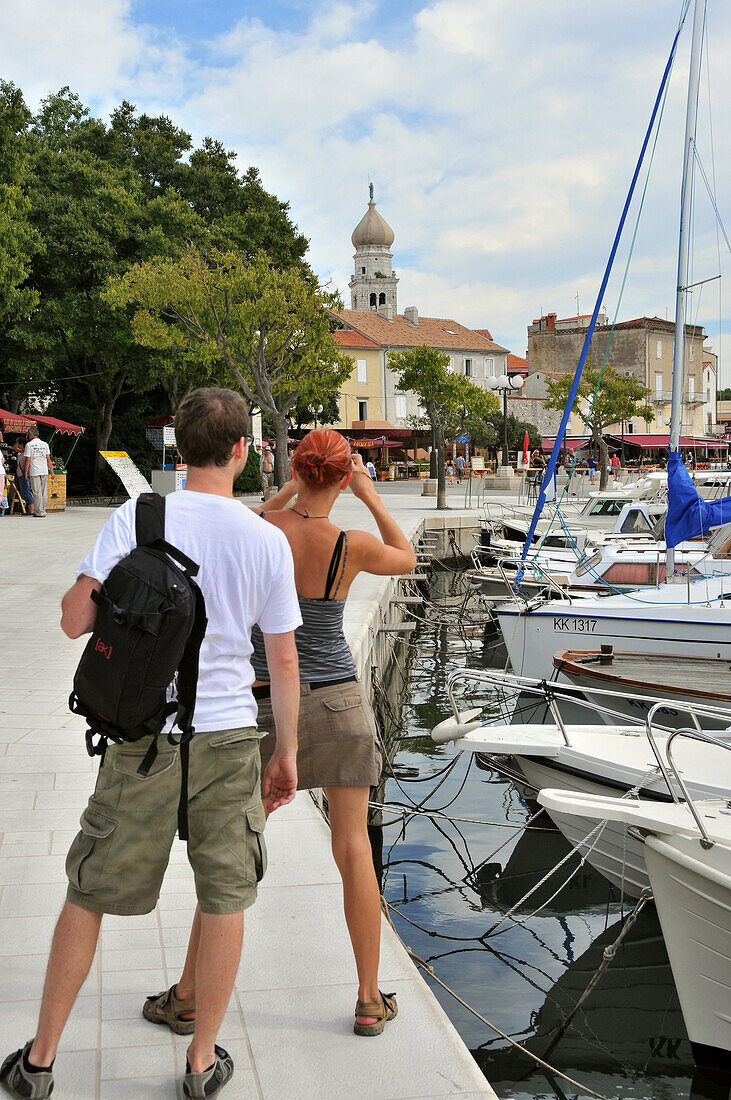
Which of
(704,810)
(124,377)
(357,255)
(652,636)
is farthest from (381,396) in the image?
(704,810)

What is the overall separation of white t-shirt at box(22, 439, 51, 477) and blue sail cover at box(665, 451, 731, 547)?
54.6ft

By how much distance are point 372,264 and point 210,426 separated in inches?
4036

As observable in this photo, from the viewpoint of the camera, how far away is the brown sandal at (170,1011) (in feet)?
9.94

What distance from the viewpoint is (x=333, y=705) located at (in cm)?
319

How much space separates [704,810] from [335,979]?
7.81 ft

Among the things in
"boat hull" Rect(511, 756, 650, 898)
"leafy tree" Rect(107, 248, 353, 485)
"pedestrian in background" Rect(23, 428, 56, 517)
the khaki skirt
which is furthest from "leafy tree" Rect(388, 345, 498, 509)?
the khaki skirt

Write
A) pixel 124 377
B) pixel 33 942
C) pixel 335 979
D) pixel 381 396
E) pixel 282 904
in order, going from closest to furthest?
pixel 335 979 → pixel 33 942 → pixel 282 904 → pixel 124 377 → pixel 381 396

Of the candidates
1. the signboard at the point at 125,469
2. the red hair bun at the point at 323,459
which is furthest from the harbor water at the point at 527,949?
the signboard at the point at 125,469

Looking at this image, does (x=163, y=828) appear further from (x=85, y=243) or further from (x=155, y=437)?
(x=155, y=437)

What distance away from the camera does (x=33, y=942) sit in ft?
12.0

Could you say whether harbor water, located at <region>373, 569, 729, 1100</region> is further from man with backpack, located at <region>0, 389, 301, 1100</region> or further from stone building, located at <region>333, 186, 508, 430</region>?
stone building, located at <region>333, 186, 508, 430</region>

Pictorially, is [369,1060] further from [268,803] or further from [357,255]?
[357,255]

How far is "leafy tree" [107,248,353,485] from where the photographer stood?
87.1 feet

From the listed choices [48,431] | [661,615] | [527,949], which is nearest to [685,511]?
[661,615]
